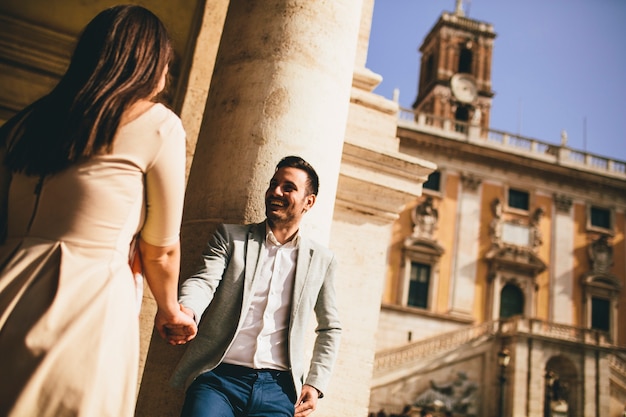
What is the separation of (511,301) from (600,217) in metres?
6.82

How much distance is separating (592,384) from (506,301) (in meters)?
5.95

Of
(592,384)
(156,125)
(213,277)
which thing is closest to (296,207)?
(213,277)

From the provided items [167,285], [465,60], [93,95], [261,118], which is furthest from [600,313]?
[93,95]

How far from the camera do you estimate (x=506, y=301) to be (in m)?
27.3

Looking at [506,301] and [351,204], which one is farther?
[506,301]

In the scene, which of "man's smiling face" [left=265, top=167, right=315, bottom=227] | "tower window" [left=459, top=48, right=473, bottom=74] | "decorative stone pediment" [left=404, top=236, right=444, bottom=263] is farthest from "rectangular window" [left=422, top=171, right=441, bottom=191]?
"man's smiling face" [left=265, top=167, right=315, bottom=227]

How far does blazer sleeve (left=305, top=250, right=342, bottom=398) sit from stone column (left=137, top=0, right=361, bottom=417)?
31 cm

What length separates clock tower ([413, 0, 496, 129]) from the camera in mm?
36094

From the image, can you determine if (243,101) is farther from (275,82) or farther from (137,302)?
(137,302)

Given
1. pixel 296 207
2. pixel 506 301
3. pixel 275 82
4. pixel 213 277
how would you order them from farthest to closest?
pixel 506 301 → pixel 275 82 → pixel 296 207 → pixel 213 277

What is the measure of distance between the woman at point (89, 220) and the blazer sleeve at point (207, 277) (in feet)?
0.99

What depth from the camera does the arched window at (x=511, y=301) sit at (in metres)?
27.2

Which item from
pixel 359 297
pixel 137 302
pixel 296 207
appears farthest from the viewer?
pixel 359 297

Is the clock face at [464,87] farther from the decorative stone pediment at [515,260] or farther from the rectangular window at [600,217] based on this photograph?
the decorative stone pediment at [515,260]
